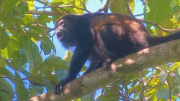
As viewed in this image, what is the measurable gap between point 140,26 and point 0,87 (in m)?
1.69

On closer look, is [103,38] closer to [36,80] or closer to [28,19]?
[36,80]

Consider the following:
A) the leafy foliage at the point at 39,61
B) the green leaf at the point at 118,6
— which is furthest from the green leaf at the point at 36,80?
the green leaf at the point at 118,6

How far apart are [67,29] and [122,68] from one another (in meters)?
1.94

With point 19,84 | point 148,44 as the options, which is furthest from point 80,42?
point 19,84

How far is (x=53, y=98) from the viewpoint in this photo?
2.23 metres

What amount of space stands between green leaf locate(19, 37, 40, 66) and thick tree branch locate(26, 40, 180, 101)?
44 centimetres

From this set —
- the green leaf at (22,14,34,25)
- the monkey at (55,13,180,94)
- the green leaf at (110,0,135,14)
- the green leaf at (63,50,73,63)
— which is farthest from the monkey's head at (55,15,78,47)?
the green leaf at (110,0,135,14)

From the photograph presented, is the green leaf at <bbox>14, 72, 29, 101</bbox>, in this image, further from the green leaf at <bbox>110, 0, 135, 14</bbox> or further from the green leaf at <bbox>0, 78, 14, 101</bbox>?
the green leaf at <bbox>110, 0, 135, 14</bbox>

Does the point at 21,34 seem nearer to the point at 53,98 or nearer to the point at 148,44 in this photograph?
the point at 53,98

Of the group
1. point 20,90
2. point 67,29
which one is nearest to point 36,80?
point 20,90

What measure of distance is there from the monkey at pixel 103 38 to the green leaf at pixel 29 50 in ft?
1.15

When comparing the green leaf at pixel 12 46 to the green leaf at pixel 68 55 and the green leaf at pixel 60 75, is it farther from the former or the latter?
the green leaf at pixel 68 55

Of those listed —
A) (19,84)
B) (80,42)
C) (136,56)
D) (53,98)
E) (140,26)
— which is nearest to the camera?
(136,56)

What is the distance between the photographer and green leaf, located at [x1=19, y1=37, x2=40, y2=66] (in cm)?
255
